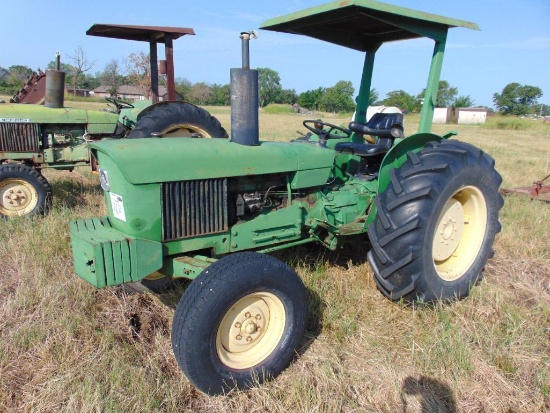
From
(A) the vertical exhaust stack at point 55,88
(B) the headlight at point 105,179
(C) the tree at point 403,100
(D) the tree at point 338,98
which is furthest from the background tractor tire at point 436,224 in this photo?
(D) the tree at point 338,98

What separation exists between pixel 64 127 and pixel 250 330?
4.86m

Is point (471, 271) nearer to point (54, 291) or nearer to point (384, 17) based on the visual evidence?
point (384, 17)

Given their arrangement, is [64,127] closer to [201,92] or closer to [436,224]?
[436,224]

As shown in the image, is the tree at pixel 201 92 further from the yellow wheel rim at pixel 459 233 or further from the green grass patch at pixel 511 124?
the yellow wheel rim at pixel 459 233

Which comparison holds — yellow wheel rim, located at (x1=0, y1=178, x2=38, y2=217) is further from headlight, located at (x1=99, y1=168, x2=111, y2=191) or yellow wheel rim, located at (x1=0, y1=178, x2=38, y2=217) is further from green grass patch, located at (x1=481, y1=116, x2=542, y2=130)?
green grass patch, located at (x1=481, y1=116, x2=542, y2=130)

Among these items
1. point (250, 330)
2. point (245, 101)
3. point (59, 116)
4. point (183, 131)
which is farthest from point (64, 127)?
point (250, 330)

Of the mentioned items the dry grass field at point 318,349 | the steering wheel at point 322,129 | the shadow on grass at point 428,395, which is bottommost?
the shadow on grass at point 428,395

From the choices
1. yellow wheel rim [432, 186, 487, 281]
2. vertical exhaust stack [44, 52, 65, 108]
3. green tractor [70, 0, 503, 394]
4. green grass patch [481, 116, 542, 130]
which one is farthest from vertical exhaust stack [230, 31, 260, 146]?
green grass patch [481, 116, 542, 130]

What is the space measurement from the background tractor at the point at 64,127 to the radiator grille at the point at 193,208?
2.32 metres

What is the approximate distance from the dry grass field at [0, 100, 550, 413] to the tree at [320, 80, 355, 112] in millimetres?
59539

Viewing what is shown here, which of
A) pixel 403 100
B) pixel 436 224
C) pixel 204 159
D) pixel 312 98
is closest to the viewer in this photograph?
pixel 204 159

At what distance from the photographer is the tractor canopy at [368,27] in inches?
112

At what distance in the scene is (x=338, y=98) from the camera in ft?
209

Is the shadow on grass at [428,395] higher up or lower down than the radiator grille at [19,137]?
lower down
